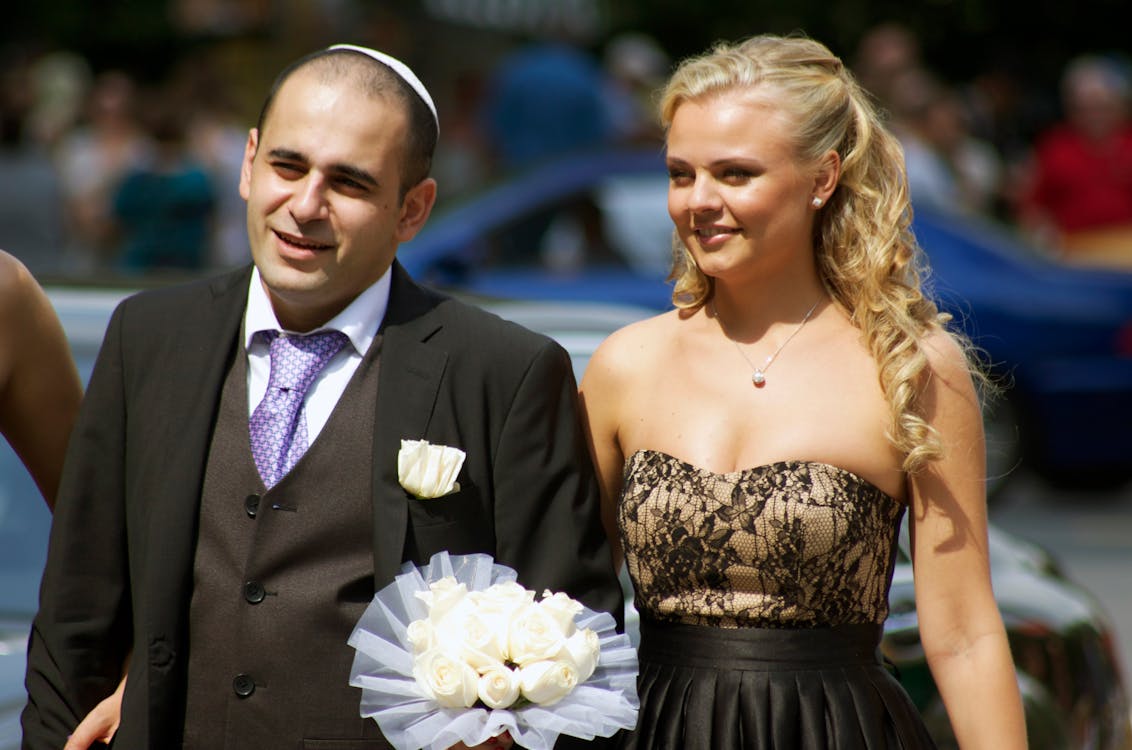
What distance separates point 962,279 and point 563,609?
7151 mm

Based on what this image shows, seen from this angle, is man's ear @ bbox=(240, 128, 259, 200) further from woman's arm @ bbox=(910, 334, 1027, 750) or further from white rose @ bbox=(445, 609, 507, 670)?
woman's arm @ bbox=(910, 334, 1027, 750)

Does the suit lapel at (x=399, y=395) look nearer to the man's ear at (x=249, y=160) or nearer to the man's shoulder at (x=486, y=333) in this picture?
the man's shoulder at (x=486, y=333)

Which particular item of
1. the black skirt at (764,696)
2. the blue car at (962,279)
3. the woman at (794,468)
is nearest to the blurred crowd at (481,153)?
the blue car at (962,279)

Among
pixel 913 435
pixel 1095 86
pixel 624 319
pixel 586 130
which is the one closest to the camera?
pixel 913 435

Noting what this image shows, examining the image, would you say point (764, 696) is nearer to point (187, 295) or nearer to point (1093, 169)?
point (187, 295)

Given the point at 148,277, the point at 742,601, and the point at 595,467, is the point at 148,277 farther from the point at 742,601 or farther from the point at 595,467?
the point at 742,601

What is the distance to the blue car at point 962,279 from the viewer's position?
8719 mm

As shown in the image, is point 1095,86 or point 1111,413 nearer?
point 1111,413

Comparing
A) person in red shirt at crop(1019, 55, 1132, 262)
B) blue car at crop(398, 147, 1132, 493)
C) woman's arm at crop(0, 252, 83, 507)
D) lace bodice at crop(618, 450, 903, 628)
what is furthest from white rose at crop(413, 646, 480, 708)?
person in red shirt at crop(1019, 55, 1132, 262)

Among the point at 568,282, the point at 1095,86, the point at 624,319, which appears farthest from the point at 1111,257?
the point at 624,319

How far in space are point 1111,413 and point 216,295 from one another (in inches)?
294

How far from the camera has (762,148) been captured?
300 cm

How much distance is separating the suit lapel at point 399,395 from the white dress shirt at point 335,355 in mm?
36

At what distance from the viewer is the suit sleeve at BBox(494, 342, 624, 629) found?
9.27ft
